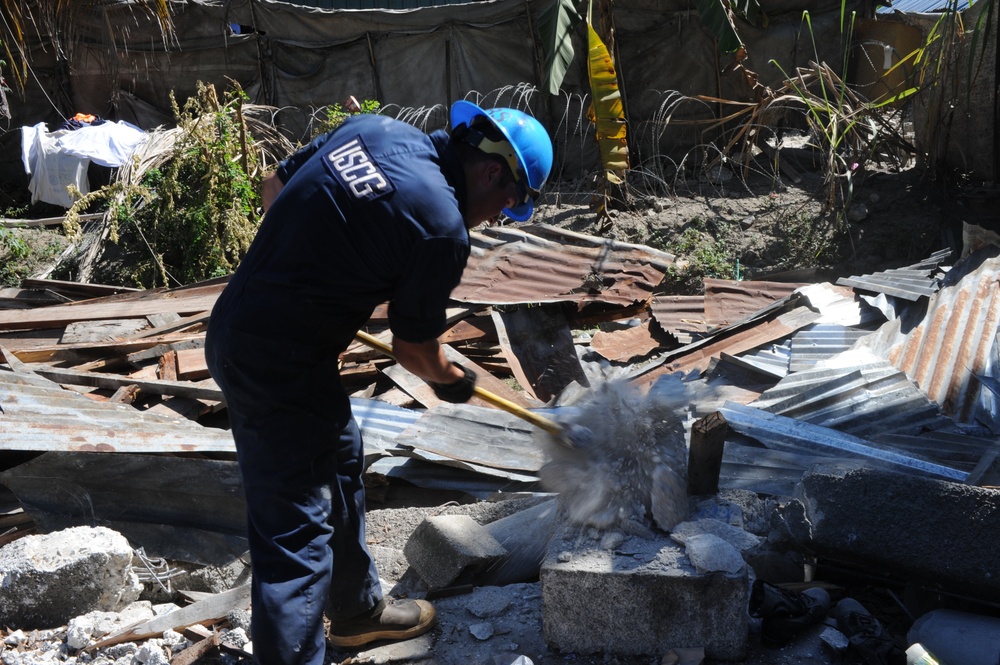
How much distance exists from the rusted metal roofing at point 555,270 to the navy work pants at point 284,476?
387 cm

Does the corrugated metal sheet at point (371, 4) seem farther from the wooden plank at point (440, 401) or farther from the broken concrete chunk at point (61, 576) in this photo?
the broken concrete chunk at point (61, 576)

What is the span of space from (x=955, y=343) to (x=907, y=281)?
1639mm

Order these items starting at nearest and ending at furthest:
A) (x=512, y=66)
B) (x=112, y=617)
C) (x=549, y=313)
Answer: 1. (x=112, y=617)
2. (x=549, y=313)
3. (x=512, y=66)

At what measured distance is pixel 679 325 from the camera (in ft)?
23.1

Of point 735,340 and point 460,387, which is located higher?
point 460,387

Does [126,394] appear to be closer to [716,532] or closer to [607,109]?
[716,532]

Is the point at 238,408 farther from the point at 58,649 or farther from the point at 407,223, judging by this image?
the point at 58,649

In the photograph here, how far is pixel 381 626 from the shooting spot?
337 centimetres

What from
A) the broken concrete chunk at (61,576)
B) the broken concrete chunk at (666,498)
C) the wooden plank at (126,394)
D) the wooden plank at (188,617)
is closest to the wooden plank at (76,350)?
the wooden plank at (126,394)

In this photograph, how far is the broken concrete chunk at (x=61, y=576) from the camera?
11.6 feet

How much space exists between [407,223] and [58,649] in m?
2.48

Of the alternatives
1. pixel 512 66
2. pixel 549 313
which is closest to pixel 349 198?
pixel 549 313

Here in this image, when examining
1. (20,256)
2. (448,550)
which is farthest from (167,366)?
(20,256)

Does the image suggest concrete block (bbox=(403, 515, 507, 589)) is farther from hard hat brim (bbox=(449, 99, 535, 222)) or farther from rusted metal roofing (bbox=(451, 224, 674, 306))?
rusted metal roofing (bbox=(451, 224, 674, 306))
